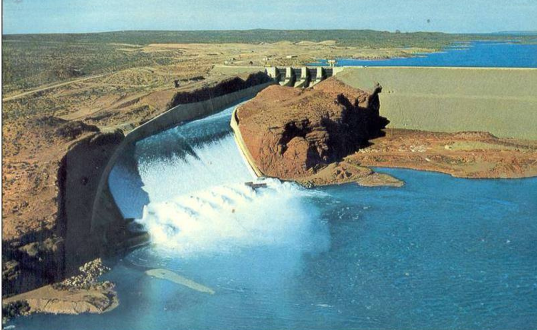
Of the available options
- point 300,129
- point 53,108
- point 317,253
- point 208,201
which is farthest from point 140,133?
point 317,253

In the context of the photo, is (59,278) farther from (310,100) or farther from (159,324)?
(310,100)

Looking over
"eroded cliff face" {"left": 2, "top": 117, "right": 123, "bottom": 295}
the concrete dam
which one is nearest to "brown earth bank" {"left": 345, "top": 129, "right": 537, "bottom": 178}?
the concrete dam

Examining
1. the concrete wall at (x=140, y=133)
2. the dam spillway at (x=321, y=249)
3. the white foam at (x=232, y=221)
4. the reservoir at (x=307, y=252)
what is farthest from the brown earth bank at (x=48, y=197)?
the white foam at (x=232, y=221)

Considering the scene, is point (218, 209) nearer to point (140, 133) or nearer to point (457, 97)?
point (140, 133)

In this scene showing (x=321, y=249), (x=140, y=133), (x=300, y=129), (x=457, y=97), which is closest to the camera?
(x=321, y=249)

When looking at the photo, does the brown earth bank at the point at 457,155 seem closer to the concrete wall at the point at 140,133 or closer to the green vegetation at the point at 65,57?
the concrete wall at the point at 140,133

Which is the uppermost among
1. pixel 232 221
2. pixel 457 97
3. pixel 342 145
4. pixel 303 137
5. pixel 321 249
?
pixel 457 97
